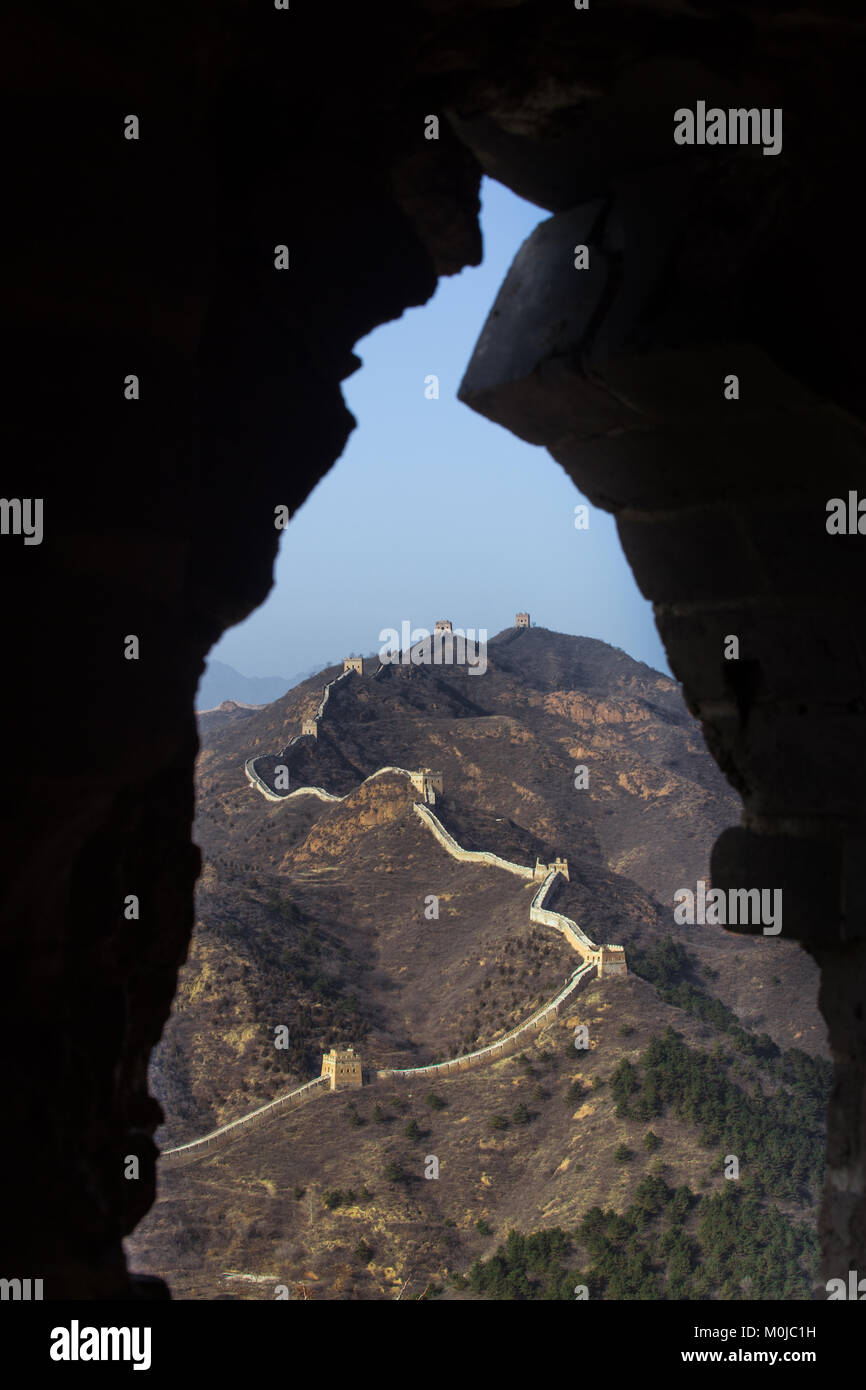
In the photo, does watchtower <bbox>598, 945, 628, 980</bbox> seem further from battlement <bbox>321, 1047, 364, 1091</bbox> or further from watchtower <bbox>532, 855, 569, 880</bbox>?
watchtower <bbox>532, 855, 569, 880</bbox>

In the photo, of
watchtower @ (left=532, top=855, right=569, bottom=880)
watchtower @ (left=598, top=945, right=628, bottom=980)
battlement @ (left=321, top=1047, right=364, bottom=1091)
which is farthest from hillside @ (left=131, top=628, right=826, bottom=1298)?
watchtower @ (left=532, top=855, right=569, bottom=880)

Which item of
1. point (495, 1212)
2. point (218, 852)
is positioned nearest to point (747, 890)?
point (495, 1212)

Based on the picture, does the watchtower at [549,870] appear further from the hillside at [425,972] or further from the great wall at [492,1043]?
the hillside at [425,972]

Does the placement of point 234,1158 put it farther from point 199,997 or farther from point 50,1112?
point 50,1112

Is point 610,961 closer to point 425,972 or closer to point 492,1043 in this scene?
point 492,1043

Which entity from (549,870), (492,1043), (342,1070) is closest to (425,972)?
(492,1043)

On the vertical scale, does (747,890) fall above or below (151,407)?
below
